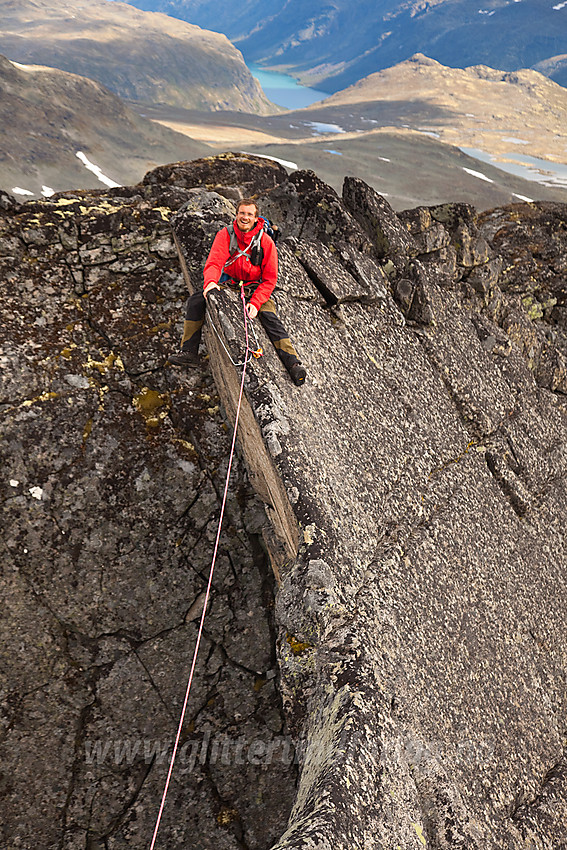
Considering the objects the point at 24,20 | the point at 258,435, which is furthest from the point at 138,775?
the point at 24,20

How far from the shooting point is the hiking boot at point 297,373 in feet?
22.0

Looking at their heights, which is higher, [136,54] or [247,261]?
[136,54]

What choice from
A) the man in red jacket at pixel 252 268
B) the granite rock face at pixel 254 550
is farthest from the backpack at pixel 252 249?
the granite rock face at pixel 254 550

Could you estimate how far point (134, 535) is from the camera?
747 cm

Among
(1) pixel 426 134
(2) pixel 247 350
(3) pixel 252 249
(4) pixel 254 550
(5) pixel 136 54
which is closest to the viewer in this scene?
(2) pixel 247 350

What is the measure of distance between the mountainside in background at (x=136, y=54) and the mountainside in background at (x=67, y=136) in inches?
3552

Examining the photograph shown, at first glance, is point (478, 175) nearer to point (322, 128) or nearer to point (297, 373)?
point (322, 128)

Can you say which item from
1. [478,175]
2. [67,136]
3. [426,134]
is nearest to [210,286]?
[67,136]

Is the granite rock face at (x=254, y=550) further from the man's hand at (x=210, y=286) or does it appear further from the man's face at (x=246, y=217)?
the man's face at (x=246, y=217)

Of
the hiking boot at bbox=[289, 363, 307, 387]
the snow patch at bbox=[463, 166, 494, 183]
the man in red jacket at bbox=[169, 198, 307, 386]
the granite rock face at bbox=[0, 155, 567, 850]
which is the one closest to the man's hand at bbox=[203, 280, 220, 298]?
the man in red jacket at bbox=[169, 198, 307, 386]

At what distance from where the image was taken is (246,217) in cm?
664

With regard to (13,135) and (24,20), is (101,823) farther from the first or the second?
(24,20)

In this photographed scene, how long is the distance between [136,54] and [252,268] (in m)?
192

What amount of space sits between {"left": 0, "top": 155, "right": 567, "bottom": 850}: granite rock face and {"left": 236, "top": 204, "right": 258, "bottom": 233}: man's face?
39.3 inches
